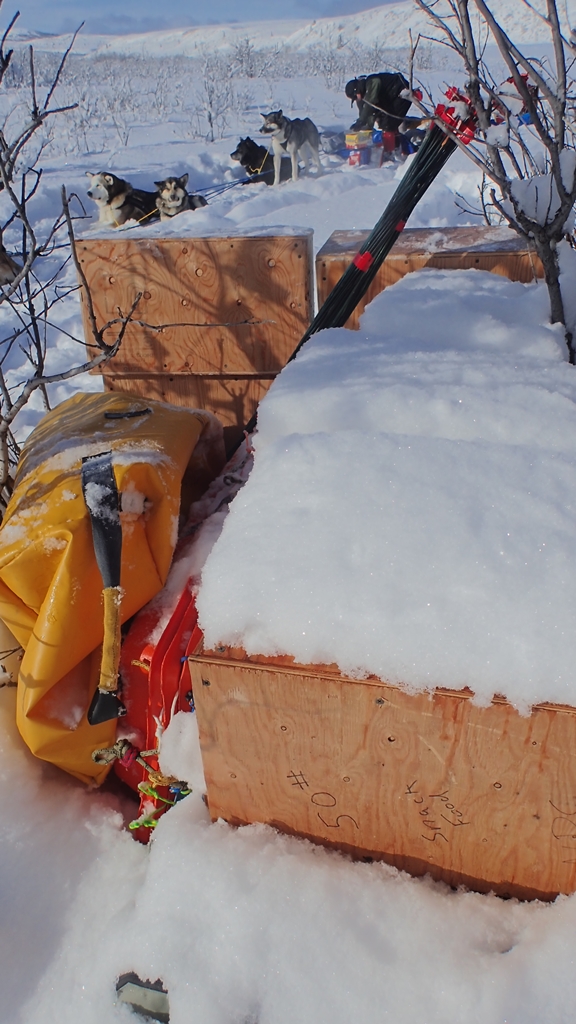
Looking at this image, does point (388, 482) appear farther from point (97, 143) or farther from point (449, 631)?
point (97, 143)

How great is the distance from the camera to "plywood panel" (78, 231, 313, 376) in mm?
2414

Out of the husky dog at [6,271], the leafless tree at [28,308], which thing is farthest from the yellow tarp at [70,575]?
the husky dog at [6,271]

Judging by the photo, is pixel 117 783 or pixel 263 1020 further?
pixel 117 783

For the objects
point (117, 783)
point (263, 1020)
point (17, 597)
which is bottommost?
point (117, 783)

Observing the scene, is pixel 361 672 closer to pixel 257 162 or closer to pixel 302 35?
pixel 257 162

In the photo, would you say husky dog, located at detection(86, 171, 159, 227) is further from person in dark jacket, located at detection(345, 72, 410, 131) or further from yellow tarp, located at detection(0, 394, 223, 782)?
yellow tarp, located at detection(0, 394, 223, 782)

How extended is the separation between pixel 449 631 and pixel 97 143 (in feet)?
49.9

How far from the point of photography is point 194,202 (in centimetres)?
805

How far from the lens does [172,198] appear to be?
7.75 metres

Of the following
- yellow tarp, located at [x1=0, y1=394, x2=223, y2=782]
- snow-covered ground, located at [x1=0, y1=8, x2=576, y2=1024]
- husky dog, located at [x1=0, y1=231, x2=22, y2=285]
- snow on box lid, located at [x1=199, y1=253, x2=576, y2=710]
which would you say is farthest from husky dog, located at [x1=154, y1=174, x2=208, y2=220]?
snow on box lid, located at [x1=199, y1=253, x2=576, y2=710]

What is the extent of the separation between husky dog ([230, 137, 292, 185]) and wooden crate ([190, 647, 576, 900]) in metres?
10.4

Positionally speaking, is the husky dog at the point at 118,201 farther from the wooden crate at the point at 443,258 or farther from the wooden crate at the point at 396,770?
the wooden crate at the point at 396,770

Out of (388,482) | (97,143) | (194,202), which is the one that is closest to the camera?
(388,482)

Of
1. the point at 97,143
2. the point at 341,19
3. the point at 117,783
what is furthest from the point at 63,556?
the point at 341,19
